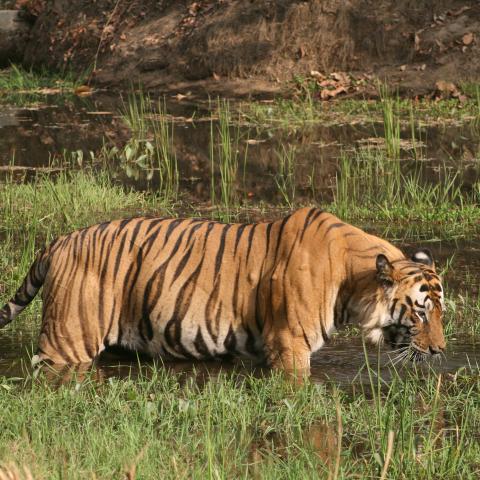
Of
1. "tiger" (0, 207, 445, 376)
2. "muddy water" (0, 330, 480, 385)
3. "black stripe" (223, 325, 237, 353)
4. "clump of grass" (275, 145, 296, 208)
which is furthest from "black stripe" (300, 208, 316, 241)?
"clump of grass" (275, 145, 296, 208)

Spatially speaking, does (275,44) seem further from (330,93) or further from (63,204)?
Result: (63,204)

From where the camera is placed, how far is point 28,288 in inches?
228

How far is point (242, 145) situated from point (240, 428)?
709cm

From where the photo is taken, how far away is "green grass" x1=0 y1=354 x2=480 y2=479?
3.99 m

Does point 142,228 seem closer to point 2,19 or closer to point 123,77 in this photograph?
point 123,77

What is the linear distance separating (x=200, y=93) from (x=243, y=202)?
6049 mm

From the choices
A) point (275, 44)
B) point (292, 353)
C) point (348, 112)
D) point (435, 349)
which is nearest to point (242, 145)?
point (348, 112)

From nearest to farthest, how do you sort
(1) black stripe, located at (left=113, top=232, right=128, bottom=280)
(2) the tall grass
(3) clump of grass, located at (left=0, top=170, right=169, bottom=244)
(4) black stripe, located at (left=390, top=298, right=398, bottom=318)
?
(4) black stripe, located at (left=390, top=298, right=398, bottom=318) → (1) black stripe, located at (left=113, top=232, right=128, bottom=280) → (3) clump of grass, located at (left=0, top=170, right=169, bottom=244) → (2) the tall grass

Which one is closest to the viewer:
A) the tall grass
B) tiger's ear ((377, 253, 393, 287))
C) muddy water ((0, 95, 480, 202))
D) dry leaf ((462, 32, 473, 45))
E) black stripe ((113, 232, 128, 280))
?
tiger's ear ((377, 253, 393, 287))

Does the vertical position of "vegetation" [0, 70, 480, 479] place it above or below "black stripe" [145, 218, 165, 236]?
below

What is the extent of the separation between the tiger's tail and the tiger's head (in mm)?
→ 1594

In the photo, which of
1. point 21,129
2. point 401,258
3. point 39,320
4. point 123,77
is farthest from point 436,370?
point 123,77

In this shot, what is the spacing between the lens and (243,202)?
30.1 ft

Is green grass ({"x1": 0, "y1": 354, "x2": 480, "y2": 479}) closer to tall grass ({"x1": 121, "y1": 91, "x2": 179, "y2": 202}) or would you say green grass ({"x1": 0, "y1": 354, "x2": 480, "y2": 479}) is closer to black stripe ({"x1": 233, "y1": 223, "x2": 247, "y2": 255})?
black stripe ({"x1": 233, "y1": 223, "x2": 247, "y2": 255})
